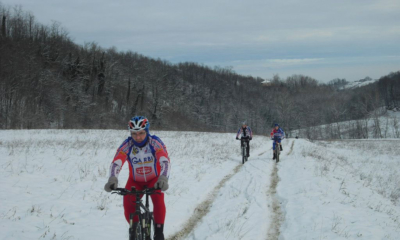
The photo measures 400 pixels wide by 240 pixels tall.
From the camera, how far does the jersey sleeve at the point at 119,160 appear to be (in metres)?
4.54

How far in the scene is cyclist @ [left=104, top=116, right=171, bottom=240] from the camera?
178 inches

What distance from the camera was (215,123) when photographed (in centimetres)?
11575

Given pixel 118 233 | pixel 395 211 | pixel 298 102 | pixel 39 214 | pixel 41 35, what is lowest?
pixel 395 211

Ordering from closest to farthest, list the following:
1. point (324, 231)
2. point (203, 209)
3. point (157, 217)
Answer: point (157, 217) → point (324, 231) → point (203, 209)

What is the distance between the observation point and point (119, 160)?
15.2 feet

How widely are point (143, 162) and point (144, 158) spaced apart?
0.08 metres

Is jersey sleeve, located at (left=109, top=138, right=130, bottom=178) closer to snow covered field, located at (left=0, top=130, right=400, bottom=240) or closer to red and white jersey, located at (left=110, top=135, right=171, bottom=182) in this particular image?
red and white jersey, located at (left=110, top=135, right=171, bottom=182)

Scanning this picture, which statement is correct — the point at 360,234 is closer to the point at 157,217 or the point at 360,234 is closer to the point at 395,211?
the point at 395,211

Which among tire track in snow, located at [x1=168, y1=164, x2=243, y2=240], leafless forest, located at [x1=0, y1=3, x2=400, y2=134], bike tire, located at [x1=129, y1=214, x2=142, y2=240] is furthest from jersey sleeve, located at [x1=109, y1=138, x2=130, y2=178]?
leafless forest, located at [x1=0, y1=3, x2=400, y2=134]

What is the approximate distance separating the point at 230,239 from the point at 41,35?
7924cm

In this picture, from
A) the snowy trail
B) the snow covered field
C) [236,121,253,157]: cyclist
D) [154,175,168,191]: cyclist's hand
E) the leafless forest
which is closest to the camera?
[154,175,168,191]: cyclist's hand

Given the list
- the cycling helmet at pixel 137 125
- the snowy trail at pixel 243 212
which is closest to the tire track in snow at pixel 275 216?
the snowy trail at pixel 243 212

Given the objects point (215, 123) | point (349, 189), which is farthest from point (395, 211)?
point (215, 123)

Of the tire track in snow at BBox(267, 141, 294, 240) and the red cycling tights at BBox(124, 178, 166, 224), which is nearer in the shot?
the red cycling tights at BBox(124, 178, 166, 224)
